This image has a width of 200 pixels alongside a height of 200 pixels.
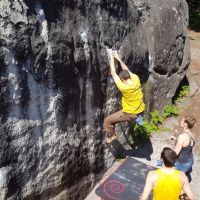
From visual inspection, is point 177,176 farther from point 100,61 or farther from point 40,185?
point 100,61

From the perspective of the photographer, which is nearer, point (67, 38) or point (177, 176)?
point (177, 176)

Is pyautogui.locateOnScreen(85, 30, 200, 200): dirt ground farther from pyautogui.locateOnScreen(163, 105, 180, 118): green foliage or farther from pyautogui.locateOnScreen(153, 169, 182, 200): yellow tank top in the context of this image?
pyautogui.locateOnScreen(153, 169, 182, 200): yellow tank top

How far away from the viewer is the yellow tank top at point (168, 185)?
184 inches

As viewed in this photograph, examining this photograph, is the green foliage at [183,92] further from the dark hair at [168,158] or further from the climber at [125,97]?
the dark hair at [168,158]

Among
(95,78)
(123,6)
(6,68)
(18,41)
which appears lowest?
(95,78)

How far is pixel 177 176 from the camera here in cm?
470

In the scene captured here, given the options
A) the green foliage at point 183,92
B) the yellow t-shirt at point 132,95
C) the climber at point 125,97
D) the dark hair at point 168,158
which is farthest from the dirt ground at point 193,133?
the dark hair at point 168,158

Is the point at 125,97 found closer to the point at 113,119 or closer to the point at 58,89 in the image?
the point at 113,119

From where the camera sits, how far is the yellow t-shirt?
6.72 meters

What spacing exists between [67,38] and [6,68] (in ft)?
4.30

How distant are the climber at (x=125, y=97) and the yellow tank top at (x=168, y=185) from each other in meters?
2.29

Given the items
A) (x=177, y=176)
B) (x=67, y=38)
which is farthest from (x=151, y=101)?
(x=177, y=176)

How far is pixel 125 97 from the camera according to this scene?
6.90m

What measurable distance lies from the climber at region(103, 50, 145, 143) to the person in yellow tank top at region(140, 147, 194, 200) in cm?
218
